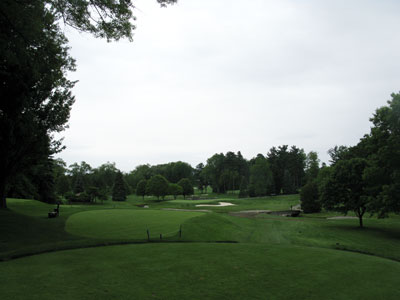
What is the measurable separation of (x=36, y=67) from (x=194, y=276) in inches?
497

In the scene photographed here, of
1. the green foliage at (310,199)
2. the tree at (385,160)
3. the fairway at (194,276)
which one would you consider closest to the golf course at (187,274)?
the fairway at (194,276)

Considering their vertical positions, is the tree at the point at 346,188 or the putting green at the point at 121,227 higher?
the tree at the point at 346,188

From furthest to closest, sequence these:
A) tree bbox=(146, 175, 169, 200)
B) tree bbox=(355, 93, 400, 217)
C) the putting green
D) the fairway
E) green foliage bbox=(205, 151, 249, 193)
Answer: green foliage bbox=(205, 151, 249, 193)
tree bbox=(146, 175, 169, 200)
tree bbox=(355, 93, 400, 217)
the putting green
the fairway

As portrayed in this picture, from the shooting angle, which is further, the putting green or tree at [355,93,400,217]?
tree at [355,93,400,217]

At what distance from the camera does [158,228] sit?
18422 mm

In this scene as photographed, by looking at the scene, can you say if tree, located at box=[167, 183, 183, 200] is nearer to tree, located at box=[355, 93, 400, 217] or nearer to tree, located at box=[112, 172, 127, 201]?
tree, located at box=[112, 172, 127, 201]

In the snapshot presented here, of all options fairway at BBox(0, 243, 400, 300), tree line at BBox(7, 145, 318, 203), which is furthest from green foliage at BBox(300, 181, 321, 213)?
fairway at BBox(0, 243, 400, 300)

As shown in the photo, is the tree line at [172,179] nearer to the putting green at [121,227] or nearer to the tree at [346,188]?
the putting green at [121,227]

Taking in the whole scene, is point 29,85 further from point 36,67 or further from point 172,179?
point 172,179

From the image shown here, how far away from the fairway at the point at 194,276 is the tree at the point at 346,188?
18.4 meters

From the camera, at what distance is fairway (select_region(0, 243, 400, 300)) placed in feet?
19.0

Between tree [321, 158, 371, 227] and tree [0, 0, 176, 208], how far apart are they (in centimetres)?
2522

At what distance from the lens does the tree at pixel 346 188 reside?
84.3ft

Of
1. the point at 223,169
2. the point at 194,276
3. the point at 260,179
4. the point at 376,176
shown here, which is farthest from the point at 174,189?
the point at 194,276
